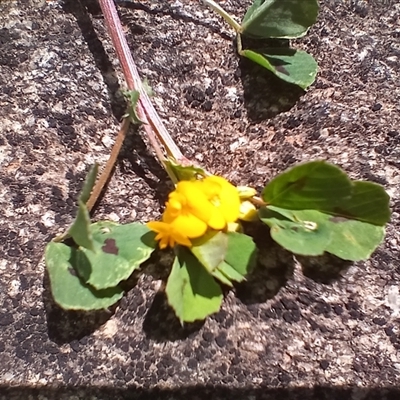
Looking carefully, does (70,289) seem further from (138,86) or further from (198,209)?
(138,86)

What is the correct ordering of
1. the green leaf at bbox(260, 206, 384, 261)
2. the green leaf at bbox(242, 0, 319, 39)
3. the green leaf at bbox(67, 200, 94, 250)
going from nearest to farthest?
the green leaf at bbox(67, 200, 94, 250) → the green leaf at bbox(260, 206, 384, 261) → the green leaf at bbox(242, 0, 319, 39)

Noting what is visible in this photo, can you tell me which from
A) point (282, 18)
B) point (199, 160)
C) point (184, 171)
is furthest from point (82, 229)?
point (282, 18)

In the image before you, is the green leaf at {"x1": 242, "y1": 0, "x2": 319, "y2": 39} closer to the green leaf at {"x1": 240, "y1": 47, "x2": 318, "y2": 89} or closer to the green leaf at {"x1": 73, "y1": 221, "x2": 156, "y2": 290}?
the green leaf at {"x1": 240, "y1": 47, "x2": 318, "y2": 89}

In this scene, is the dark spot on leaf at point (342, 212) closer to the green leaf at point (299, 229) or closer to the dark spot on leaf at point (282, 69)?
the green leaf at point (299, 229)

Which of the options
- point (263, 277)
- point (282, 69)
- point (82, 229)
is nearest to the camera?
point (82, 229)

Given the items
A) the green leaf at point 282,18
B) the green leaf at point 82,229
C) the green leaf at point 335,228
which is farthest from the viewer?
the green leaf at point 282,18

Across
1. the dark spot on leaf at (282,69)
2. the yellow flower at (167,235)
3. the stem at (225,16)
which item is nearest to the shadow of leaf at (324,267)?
the yellow flower at (167,235)

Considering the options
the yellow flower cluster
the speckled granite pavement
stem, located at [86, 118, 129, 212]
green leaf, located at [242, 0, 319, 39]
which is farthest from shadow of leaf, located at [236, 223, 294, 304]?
green leaf, located at [242, 0, 319, 39]
